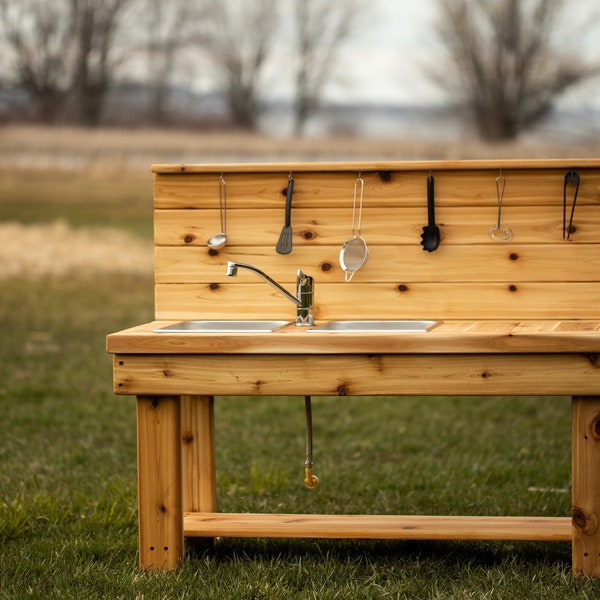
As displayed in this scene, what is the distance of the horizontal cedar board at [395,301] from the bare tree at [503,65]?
9.57 meters

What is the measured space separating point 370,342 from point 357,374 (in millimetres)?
102

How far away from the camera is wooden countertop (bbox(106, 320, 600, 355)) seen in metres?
2.77

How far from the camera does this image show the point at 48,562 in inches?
121

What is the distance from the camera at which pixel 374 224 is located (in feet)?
10.6

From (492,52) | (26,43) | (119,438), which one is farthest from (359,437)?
(26,43)

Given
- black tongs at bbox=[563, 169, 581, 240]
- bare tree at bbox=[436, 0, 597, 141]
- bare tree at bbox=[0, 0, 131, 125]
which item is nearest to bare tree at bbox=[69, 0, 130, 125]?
bare tree at bbox=[0, 0, 131, 125]

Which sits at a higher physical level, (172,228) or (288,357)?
(172,228)


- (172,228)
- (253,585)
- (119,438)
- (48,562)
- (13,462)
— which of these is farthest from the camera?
(119,438)

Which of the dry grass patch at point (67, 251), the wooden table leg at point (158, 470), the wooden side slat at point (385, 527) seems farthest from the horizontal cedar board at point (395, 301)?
the dry grass patch at point (67, 251)

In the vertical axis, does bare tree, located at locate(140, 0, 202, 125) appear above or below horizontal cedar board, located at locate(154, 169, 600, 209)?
above

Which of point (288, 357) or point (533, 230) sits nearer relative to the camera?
point (288, 357)

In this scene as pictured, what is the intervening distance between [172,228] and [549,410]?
310 cm

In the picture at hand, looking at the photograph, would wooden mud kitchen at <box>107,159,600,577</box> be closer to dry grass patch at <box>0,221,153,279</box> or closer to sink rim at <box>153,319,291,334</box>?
sink rim at <box>153,319,291,334</box>

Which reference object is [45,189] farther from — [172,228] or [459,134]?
[172,228]
